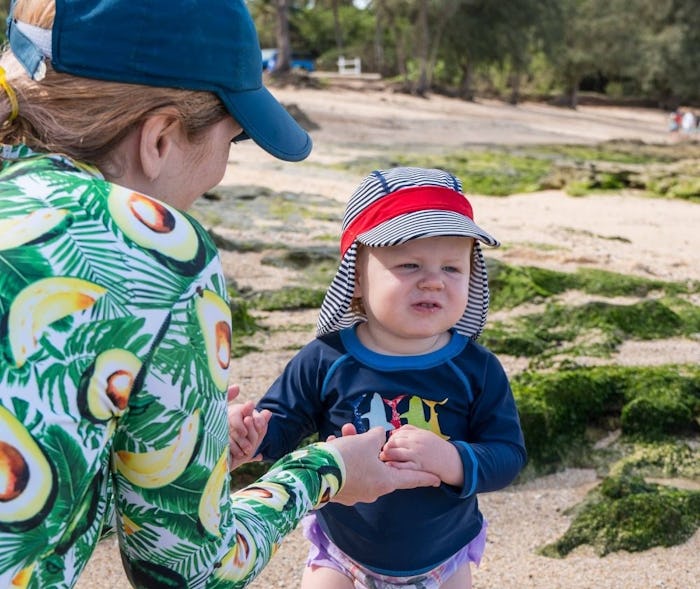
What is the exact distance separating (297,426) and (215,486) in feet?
2.76

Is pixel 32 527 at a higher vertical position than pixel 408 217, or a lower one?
lower

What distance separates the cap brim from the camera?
172 centimetres

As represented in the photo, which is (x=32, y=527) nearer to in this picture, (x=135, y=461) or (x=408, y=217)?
(x=135, y=461)

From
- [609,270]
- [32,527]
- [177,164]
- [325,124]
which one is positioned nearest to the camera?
[32,527]

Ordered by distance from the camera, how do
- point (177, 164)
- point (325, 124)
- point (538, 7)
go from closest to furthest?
1. point (177, 164)
2. point (325, 124)
3. point (538, 7)

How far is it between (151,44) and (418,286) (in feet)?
3.25

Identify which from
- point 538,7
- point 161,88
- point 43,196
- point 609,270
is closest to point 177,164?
point 161,88

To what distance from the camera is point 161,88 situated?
1614 millimetres

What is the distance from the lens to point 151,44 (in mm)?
1592

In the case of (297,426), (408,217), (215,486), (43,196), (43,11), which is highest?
(43,11)

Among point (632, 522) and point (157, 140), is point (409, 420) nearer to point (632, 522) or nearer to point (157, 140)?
point (157, 140)

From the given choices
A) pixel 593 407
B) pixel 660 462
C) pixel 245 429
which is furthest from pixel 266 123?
pixel 593 407

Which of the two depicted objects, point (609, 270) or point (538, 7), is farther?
point (538, 7)

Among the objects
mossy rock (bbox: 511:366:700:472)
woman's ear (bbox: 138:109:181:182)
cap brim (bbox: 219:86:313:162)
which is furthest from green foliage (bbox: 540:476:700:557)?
woman's ear (bbox: 138:109:181:182)
